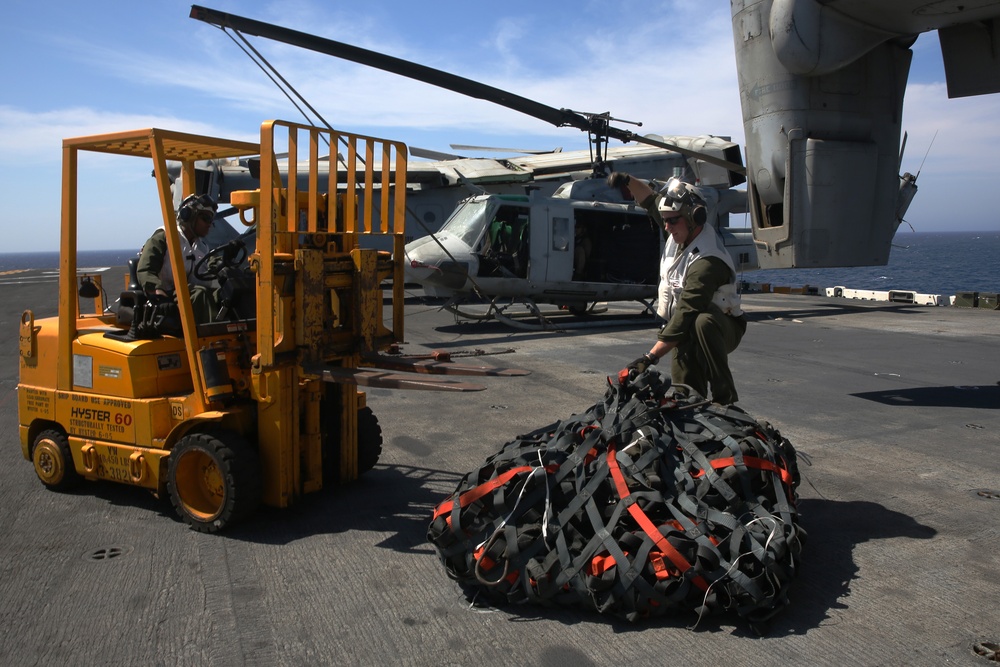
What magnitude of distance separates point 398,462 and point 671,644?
3095mm

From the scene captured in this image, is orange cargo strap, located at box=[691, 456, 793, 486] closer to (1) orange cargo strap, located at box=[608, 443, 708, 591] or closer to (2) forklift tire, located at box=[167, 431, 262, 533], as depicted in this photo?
(1) orange cargo strap, located at box=[608, 443, 708, 591]

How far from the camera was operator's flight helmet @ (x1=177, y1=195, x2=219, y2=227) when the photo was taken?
4887 millimetres

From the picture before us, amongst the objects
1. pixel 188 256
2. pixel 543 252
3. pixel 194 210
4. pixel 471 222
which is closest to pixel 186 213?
pixel 194 210

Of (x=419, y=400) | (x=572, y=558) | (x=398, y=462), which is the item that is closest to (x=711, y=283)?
(x=572, y=558)

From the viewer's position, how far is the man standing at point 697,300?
4.61 meters

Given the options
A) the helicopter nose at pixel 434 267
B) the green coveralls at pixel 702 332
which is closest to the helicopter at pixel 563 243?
the helicopter nose at pixel 434 267

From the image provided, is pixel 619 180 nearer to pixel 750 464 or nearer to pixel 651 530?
pixel 750 464

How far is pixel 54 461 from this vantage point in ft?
16.5

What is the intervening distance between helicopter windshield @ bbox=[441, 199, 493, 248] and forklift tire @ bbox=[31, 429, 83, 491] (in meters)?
9.05

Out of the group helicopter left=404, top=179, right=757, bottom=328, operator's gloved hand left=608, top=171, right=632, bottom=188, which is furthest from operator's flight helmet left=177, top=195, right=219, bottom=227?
helicopter left=404, top=179, right=757, bottom=328

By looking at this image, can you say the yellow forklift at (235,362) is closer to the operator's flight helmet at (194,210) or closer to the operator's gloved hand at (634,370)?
the operator's flight helmet at (194,210)

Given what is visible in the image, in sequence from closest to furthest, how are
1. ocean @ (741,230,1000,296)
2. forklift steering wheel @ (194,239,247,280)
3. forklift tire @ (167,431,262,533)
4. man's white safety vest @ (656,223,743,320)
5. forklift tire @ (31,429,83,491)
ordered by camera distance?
forklift tire @ (167,431,262,533) → man's white safety vest @ (656,223,743,320) → forklift steering wheel @ (194,239,247,280) → forklift tire @ (31,429,83,491) → ocean @ (741,230,1000,296)

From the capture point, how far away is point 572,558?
3373mm

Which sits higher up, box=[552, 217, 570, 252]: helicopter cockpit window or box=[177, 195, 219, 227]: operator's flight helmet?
box=[552, 217, 570, 252]: helicopter cockpit window
